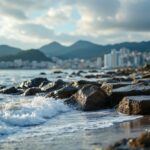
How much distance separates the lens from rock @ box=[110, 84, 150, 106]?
2234 centimetres

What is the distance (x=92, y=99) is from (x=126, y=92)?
1.79 meters

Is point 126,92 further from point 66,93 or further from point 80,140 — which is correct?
point 80,140

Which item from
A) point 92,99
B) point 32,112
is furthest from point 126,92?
point 32,112

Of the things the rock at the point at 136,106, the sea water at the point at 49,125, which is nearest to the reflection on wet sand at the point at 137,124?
the sea water at the point at 49,125

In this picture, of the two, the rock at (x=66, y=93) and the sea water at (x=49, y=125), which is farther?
the rock at (x=66, y=93)

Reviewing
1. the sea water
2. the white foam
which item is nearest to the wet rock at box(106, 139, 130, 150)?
the sea water

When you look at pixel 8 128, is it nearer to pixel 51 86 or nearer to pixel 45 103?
pixel 45 103

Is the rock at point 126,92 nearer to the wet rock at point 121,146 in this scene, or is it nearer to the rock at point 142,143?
the wet rock at point 121,146

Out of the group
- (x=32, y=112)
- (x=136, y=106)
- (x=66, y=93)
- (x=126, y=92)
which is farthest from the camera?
(x=66, y=93)

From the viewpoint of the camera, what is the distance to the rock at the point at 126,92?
22.3m

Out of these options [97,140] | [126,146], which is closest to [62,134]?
[97,140]

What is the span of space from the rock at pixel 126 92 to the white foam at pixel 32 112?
94.2 inches

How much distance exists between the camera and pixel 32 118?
18.4m

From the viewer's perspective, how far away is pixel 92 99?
22.0 meters
